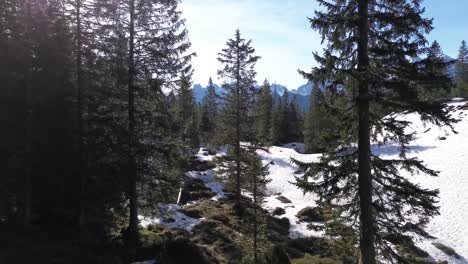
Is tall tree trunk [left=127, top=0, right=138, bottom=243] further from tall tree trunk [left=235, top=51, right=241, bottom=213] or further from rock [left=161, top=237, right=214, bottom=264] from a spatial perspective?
tall tree trunk [left=235, top=51, right=241, bottom=213]

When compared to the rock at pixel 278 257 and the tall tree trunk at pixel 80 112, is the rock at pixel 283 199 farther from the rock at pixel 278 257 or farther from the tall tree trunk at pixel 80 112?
the tall tree trunk at pixel 80 112

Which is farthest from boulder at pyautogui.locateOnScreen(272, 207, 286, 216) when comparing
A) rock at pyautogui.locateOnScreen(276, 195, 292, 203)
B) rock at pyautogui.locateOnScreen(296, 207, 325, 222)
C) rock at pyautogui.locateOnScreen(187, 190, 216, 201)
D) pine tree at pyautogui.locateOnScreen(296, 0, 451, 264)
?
pine tree at pyautogui.locateOnScreen(296, 0, 451, 264)

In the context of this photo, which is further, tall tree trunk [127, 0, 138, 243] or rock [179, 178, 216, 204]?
rock [179, 178, 216, 204]

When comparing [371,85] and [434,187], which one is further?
[434,187]

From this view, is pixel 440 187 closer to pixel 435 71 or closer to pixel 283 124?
pixel 435 71

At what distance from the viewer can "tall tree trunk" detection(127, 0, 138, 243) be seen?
65.5 ft

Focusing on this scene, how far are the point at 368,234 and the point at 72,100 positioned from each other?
1624 centimetres

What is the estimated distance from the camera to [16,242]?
17.5 meters

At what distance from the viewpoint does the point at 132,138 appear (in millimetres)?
20078

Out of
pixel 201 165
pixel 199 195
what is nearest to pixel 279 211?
pixel 199 195

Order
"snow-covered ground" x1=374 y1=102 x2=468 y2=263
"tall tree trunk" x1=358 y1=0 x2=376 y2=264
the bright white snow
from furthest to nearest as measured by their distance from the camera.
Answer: "snow-covered ground" x1=374 y1=102 x2=468 y2=263 < the bright white snow < "tall tree trunk" x1=358 y1=0 x2=376 y2=264

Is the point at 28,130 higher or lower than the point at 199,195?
higher

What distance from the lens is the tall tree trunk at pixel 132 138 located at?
65.5 ft

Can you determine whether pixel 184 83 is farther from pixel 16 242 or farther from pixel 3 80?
pixel 16 242
